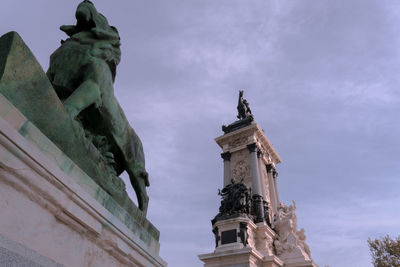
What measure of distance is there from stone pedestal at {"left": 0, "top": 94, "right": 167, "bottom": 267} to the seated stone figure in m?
0.76

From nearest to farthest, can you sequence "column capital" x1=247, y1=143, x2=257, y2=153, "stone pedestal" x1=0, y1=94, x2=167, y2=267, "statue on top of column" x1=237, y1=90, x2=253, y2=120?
"stone pedestal" x1=0, y1=94, x2=167, y2=267 < "column capital" x1=247, y1=143, x2=257, y2=153 < "statue on top of column" x1=237, y1=90, x2=253, y2=120

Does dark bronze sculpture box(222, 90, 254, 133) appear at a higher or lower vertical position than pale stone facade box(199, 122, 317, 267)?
higher

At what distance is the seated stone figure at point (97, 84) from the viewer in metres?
2.77

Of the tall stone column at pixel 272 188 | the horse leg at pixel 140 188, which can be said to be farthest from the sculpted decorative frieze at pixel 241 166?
the horse leg at pixel 140 188

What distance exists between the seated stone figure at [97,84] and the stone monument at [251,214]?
1027 centimetres

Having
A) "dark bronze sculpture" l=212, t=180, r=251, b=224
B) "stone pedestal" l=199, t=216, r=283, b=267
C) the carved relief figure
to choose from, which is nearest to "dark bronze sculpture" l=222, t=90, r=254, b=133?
"dark bronze sculpture" l=212, t=180, r=251, b=224

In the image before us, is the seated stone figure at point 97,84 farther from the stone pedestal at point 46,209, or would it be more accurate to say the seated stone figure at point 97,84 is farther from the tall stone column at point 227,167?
the tall stone column at point 227,167

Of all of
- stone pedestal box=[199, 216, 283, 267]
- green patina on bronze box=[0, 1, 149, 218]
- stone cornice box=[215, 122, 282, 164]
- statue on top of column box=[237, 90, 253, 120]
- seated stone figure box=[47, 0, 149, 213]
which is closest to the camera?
green patina on bronze box=[0, 1, 149, 218]

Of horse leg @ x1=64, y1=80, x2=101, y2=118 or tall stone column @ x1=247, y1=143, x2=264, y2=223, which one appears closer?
horse leg @ x1=64, y1=80, x2=101, y2=118

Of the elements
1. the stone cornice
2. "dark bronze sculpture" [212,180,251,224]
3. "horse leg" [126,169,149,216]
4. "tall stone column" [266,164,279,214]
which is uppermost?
the stone cornice

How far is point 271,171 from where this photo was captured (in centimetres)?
1928

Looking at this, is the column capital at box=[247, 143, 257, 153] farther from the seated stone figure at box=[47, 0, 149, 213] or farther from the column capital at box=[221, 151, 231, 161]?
the seated stone figure at box=[47, 0, 149, 213]

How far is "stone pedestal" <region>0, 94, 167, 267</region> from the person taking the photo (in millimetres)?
1433

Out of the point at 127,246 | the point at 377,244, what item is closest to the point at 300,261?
the point at 377,244
